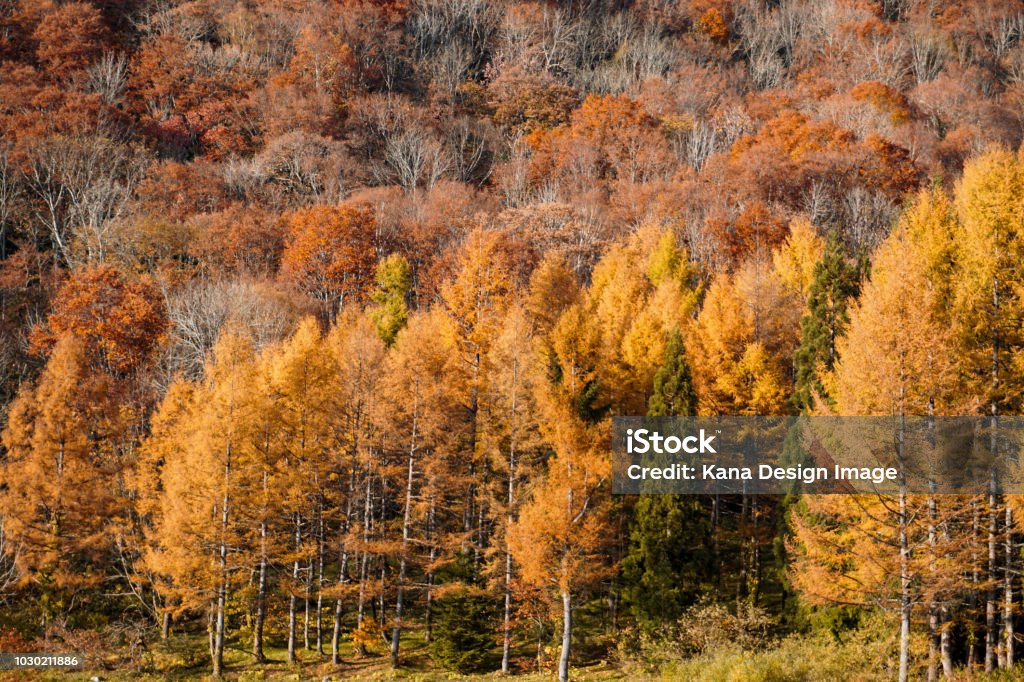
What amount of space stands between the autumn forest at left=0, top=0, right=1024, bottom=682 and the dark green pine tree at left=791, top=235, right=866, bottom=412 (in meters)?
0.14

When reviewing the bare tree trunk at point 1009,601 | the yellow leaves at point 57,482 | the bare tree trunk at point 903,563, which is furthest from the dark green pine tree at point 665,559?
the yellow leaves at point 57,482

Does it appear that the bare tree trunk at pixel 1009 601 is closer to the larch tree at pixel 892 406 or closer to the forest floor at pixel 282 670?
the larch tree at pixel 892 406

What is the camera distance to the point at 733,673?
21.8 metres

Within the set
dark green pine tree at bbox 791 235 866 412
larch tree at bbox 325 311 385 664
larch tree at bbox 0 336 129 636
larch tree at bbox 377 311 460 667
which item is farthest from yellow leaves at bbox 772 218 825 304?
larch tree at bbox 0 336 129 636

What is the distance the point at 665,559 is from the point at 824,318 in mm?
11306

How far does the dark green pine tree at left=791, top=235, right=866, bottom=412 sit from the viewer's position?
1236 inches

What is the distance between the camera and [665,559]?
28.7m

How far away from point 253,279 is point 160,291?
17.6ft

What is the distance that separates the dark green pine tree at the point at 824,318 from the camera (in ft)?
103

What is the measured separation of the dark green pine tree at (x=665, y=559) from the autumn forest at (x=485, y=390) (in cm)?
10

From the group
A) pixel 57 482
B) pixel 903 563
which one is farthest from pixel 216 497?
pixel 903 563

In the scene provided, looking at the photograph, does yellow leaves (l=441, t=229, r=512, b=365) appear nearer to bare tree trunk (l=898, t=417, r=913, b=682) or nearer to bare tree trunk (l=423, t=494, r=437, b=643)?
bare tree trunk (l=423, t=494, r=437, b=643)

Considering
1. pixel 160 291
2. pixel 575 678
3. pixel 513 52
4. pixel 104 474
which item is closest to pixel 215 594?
pixel 104 474

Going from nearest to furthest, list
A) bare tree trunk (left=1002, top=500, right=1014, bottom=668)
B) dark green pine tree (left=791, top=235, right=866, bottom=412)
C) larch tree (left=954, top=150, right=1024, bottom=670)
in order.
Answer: bare tree trunk (left=1002, top=500, right=1014, bottom=668)
larch tree (left=954, top=150, right=1024, bottom=670)
dark green pine tree (left=791, top=235, right=866, bottom=412)
